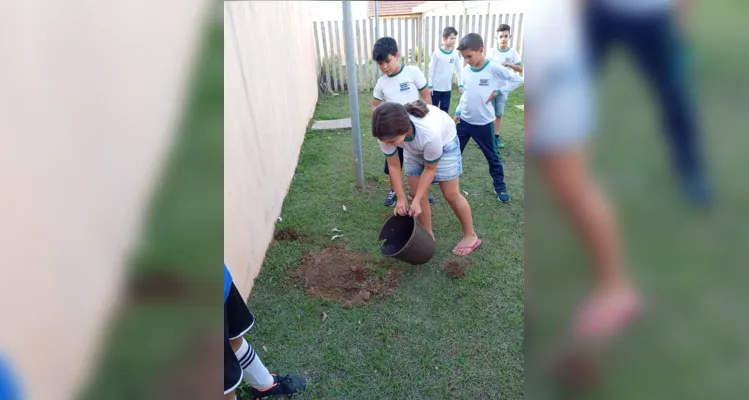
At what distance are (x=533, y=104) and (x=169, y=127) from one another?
430 millimetres

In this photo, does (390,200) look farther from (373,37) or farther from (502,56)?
(373,37)

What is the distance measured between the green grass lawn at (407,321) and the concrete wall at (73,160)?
84.2 inches

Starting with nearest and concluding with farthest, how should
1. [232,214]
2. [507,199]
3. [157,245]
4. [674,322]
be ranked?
[157,245]
[674,322]
[232,214]
[507,199]

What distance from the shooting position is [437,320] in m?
2.78

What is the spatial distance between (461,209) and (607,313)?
9.42 feet

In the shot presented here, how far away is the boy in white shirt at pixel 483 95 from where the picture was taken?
4184 mm

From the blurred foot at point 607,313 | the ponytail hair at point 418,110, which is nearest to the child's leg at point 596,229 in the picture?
the blurred foot at point 607,313

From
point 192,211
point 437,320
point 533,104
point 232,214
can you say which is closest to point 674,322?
point 533,104

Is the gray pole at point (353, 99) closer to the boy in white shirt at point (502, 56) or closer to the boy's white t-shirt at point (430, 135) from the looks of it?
the boy's white t-shirt at point (430, 135)

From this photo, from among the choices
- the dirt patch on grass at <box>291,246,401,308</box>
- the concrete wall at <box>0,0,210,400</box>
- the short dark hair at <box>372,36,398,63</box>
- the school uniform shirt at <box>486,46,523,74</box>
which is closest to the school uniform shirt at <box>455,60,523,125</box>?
the short dark hair at <box>372,36,398,63</box>

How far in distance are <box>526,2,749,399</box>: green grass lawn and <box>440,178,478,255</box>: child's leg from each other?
108 inches

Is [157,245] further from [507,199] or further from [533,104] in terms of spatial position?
[507,199]

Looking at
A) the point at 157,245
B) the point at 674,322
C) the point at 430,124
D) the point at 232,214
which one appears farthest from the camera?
the point at 430,124

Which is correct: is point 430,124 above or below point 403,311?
above
